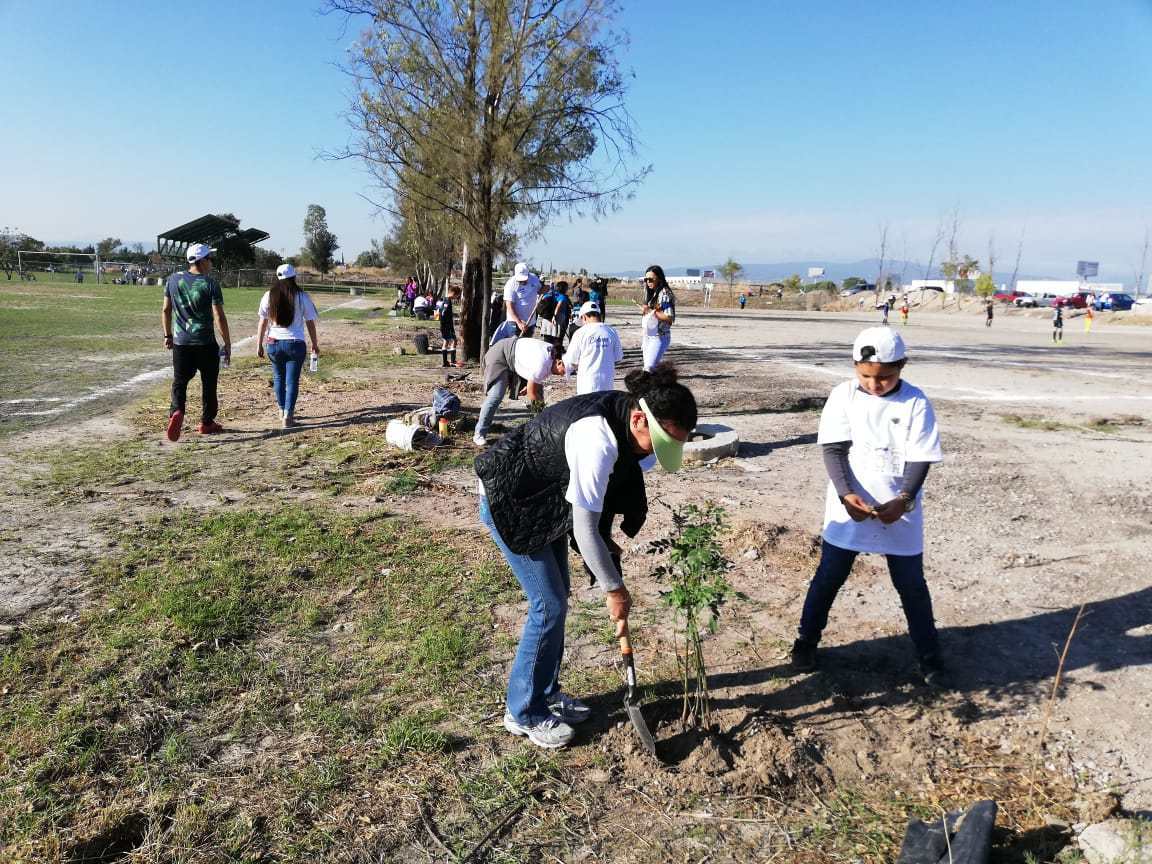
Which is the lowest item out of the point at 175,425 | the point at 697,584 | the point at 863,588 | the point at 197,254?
the point at 863,588

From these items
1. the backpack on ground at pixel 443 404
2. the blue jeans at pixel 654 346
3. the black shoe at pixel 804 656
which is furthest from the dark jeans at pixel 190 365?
the black shoe at pixel 804 656

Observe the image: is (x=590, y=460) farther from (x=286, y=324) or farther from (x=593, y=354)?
(x=286, y=324)

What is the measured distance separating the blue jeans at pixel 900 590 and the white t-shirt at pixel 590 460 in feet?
4.84

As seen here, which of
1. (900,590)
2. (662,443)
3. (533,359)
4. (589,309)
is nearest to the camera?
(662,443)

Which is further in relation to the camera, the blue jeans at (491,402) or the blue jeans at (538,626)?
the blue jeans at (491,402)

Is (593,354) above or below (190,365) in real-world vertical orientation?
above

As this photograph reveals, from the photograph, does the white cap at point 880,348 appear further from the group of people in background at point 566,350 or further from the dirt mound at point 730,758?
the group of people in background at point 566,350

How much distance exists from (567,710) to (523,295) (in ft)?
23.9

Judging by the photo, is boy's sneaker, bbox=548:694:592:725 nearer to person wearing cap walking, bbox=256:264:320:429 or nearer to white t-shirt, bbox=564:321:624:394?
white t-shirt, bbox=564:321:624:394

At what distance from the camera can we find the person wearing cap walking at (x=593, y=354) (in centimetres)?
697

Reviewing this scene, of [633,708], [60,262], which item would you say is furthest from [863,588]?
A: [60,262]

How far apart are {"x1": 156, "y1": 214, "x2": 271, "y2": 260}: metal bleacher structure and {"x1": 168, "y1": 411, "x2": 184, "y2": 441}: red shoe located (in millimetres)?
61564

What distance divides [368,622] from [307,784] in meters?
1.33

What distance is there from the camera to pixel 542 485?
2854 millimetres
